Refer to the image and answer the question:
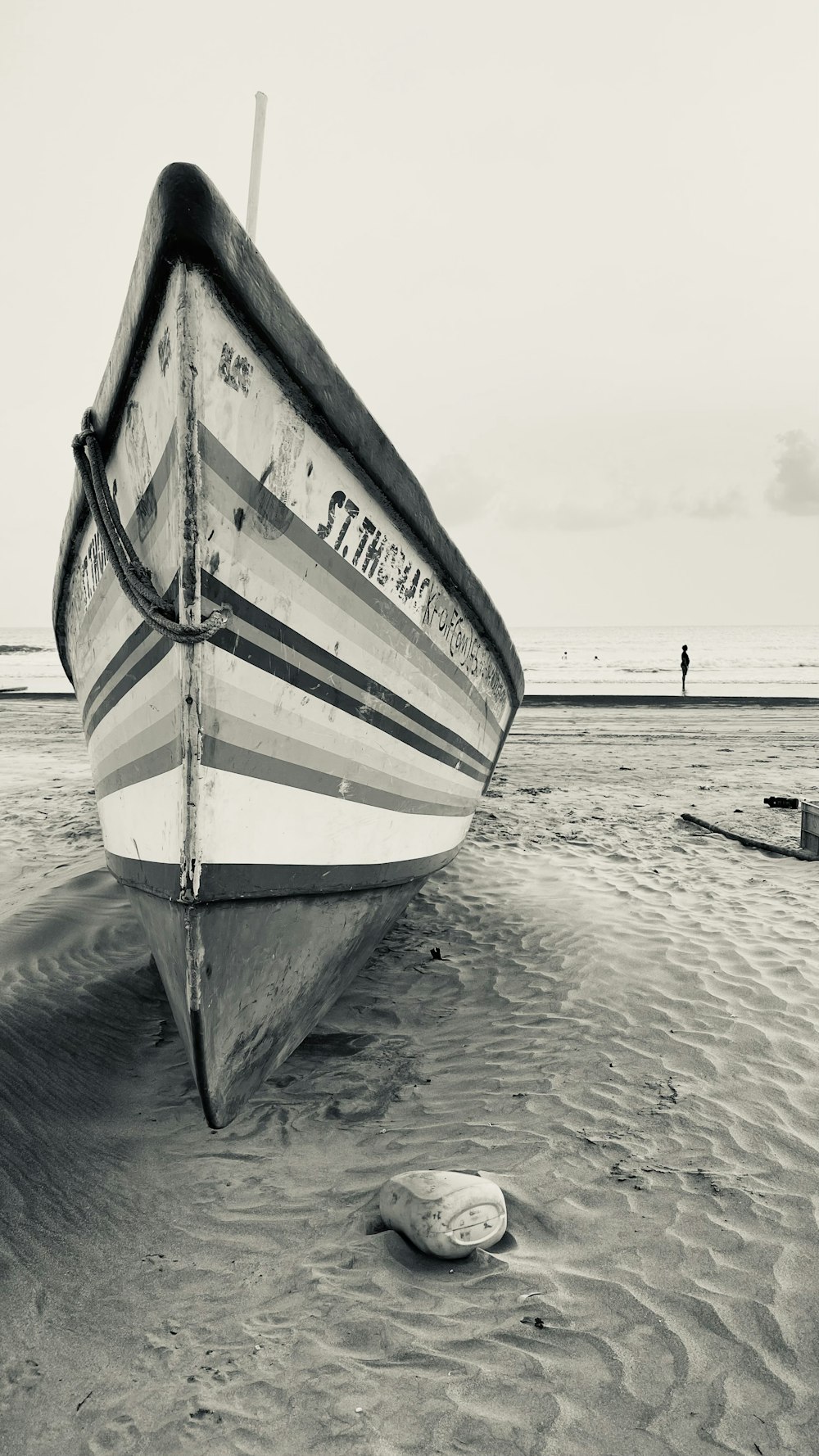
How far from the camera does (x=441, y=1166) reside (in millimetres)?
2561

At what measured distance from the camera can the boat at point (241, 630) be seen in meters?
2.15

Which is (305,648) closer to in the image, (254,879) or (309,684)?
(309,684)

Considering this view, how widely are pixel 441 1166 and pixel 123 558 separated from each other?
6.81 feet

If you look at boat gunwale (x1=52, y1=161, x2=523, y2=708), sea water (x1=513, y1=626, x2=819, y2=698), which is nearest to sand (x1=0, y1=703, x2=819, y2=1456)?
boat gunwale (x1=52, y1=161, x2=523, y2=708)

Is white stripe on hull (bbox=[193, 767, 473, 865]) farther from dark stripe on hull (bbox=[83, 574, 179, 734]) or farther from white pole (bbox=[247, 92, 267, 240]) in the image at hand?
white pole (bbox=[247, 92, 267, 240])

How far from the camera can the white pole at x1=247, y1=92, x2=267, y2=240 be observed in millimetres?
2678

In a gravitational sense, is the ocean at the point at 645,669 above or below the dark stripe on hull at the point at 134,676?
above

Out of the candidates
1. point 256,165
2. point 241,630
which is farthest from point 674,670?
point 241,630

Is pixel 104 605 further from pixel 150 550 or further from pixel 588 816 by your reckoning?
pixel 588 816

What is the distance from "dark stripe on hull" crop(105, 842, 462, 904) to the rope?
692mm

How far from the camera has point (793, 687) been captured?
87.1 feet

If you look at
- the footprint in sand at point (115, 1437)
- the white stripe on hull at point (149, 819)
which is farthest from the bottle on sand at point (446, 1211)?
the white stripe on hull at point (149, 819)

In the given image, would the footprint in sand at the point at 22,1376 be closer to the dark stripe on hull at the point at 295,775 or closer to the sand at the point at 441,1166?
the sand at the point at 441,1166

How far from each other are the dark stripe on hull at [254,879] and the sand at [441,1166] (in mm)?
760
